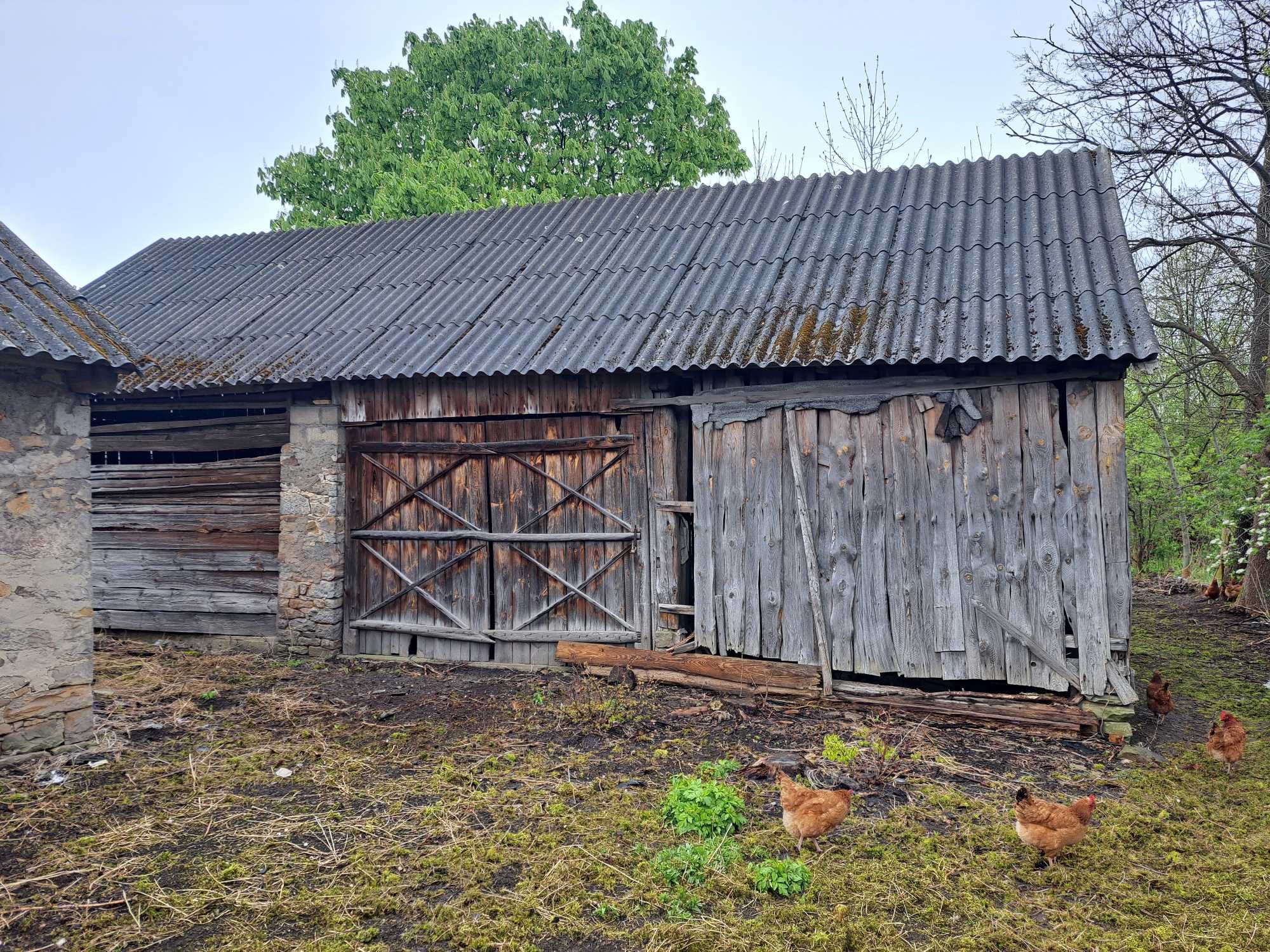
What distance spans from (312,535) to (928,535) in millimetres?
6107

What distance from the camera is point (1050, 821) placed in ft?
13.4

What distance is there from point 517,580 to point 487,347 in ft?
7.62

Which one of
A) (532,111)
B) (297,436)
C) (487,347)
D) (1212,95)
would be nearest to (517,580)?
(487,347)

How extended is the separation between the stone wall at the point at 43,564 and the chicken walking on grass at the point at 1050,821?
5.90 m

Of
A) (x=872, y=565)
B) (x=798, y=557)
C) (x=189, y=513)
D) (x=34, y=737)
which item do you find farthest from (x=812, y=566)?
(x=189, y=513)

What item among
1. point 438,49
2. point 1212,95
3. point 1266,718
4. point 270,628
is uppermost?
point 438,49

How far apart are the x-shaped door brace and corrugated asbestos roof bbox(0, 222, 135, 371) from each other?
10.3ft

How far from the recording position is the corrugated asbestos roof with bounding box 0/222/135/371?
203 inches

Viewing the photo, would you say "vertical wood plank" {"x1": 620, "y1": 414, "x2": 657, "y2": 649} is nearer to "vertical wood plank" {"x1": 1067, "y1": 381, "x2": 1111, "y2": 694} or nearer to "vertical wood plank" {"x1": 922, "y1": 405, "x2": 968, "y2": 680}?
"vertical wood plank" {"x1": 922, "y1": 405, "x2": 968, "y2": 680}

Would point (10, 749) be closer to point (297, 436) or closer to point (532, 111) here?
point (297, 436)

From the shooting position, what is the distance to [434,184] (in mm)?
16297

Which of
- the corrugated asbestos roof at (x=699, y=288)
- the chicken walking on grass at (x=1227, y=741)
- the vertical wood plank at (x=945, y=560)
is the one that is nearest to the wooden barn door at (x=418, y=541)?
the corrugated asbestos roof at (x=699, y=288)

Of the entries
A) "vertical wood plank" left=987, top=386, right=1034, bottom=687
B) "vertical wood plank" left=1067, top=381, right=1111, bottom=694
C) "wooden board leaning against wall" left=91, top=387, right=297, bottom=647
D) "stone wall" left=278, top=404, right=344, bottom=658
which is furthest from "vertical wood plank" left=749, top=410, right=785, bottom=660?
"wooden board leaning against wall" left=91, top=387, right=297, bottom=647

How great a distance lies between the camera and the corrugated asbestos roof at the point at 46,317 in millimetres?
5168
